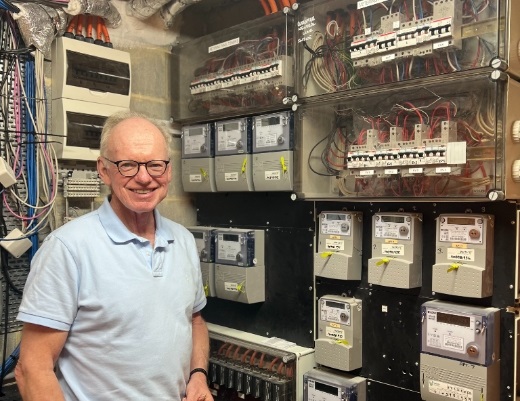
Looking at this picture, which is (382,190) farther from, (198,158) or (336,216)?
(198,158)

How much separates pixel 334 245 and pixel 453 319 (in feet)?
1.88

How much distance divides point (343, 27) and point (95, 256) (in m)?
1.40

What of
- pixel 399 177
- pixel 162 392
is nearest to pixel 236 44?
pixel 399 177

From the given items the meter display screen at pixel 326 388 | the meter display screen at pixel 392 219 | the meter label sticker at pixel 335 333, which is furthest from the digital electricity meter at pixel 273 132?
the meter display screen at pixel 326 388

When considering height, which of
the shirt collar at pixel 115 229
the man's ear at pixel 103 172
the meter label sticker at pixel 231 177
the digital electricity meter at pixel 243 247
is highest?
the meter label sticker at pixel 231 177

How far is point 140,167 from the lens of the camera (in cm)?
142

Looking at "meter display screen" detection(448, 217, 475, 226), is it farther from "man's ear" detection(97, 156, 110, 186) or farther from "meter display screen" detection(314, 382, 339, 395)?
"man's ear" detection(97, 156, 110, 186)

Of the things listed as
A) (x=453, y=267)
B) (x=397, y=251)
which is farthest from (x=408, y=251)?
(x=453, y=267)

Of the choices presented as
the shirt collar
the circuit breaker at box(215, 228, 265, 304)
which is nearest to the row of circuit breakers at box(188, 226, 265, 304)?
the circuit breaker at box(215, 228, 265, 304)

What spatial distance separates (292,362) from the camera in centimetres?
227

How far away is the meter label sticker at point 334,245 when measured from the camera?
7.11 ft

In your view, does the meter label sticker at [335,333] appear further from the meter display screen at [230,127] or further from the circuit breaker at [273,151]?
the meter display screen at [230,127]

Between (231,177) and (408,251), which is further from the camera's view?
(231,177)

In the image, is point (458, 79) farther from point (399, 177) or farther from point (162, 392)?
point (162, 392)
